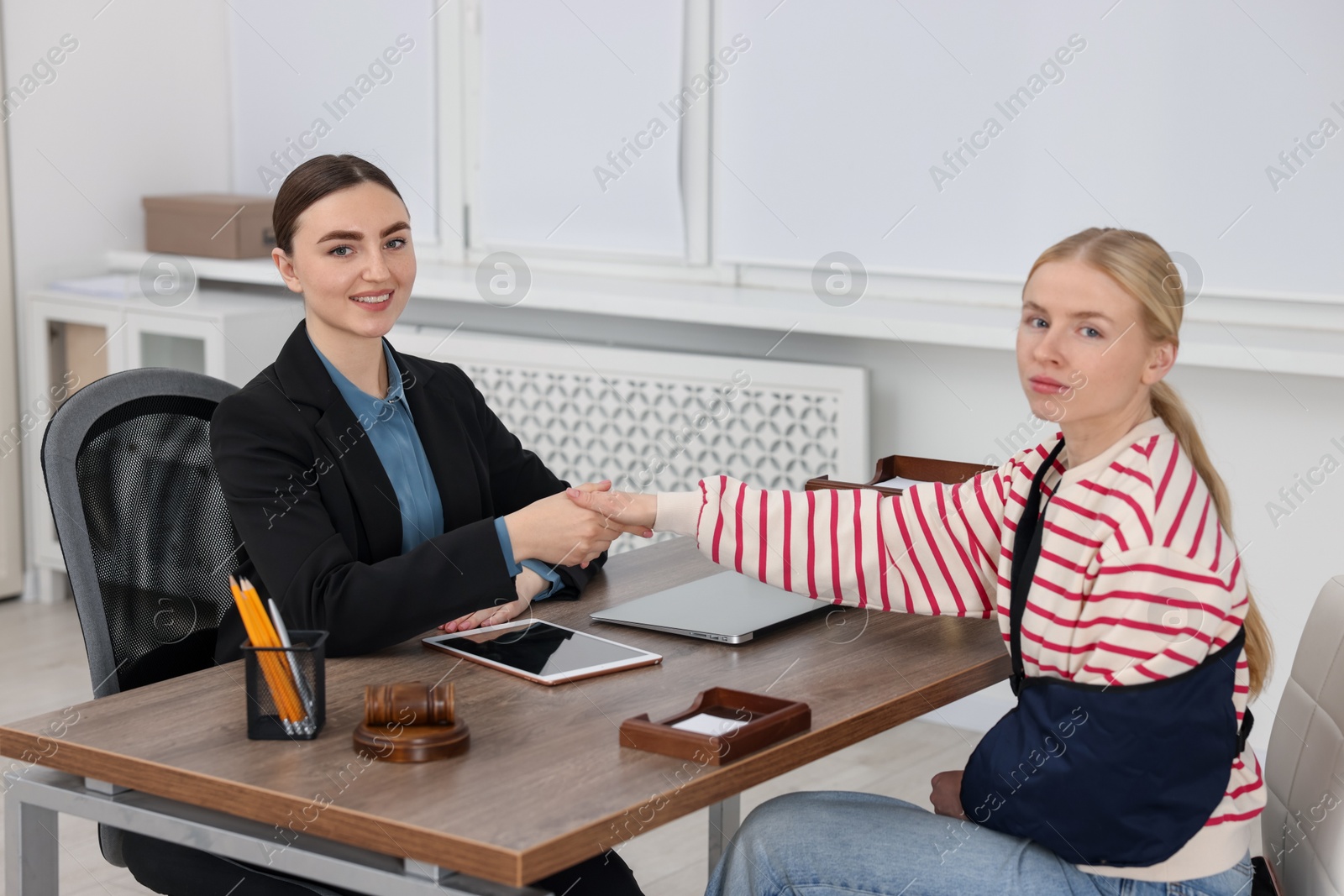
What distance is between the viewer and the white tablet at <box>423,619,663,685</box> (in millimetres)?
1623

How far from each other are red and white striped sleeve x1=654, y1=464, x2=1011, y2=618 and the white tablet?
20 cm

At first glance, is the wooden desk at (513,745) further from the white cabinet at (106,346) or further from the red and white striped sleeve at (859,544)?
the white cabinet at (106,346)

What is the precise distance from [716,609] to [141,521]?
0.75m

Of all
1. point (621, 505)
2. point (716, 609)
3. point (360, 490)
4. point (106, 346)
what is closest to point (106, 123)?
point (106, 346)

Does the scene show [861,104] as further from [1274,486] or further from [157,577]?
[157,577]

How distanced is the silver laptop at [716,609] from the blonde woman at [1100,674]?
248 millimetres

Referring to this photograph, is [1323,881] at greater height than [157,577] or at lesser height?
lesser

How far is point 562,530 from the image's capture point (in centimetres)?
184

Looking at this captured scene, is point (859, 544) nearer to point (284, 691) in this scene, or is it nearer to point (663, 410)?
point (284, 691)

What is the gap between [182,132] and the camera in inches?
177

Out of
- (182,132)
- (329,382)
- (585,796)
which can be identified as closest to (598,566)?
(329,382)

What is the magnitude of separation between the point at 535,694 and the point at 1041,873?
1.79ft

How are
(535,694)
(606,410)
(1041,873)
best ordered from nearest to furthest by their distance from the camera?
1. (1041,873)
2. (535,694)
3. (606,410)

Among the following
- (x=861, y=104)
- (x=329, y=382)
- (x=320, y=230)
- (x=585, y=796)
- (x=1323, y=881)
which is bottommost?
(x=1323, y=881)
